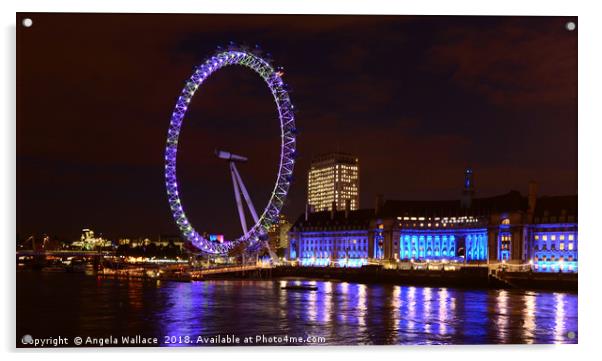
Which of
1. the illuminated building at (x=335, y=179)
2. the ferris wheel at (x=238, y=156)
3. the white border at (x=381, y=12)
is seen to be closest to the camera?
the white border at (x=381, y=12)

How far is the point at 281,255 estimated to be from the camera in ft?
271

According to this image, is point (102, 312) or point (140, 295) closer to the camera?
point (102, 312)

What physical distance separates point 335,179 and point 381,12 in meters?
83.4

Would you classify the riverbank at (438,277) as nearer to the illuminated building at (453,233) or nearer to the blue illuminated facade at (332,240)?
the illuminated building at (453,233)

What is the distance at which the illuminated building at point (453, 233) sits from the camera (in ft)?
150

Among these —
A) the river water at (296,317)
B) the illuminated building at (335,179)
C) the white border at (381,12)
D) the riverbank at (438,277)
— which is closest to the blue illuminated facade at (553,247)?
the riverbank at (438,277)

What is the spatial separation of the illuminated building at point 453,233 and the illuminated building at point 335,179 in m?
25.1

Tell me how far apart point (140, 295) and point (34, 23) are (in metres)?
18.3

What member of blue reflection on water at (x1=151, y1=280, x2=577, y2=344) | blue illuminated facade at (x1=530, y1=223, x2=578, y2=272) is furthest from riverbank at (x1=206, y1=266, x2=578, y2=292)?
blue reflection on water at (x1=151, y1=280, x2=577, y2=344)

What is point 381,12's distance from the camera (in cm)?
1329

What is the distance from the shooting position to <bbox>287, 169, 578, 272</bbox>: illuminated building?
1800 inches

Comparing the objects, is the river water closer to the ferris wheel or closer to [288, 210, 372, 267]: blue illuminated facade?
the ferris wheel
